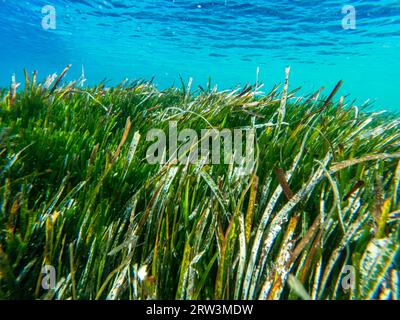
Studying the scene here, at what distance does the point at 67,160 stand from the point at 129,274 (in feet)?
3.28

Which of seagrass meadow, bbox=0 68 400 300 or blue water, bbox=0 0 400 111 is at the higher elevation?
blue water, bbox=0 0 400 111

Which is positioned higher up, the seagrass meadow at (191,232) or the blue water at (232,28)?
the blue water at (232,28)

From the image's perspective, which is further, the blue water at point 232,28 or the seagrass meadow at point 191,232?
the blue water at point 232,28

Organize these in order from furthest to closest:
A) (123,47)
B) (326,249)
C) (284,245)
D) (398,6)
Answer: (123,47)
(398,6)
(326,249)
(284,245)

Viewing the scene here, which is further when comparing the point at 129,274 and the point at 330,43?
the point at 330,43

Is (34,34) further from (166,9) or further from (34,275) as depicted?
(34,275)

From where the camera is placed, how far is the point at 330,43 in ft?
91.5

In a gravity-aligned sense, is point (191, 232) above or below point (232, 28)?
below

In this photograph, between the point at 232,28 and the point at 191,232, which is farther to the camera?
the point at 232,28

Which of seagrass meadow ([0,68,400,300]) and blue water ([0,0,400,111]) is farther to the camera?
blue water ([0,0,400,111])
